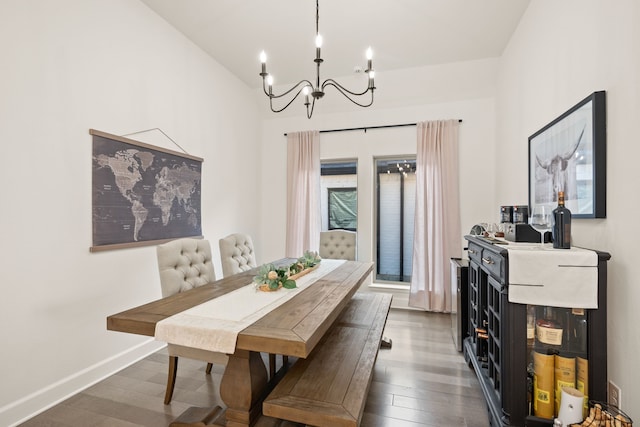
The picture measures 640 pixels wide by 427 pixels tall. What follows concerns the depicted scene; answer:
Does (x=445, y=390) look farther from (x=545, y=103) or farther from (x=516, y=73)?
(x=516, y=73)

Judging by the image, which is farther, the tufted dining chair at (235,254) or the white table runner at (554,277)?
the tufted dining chair at (235,254)

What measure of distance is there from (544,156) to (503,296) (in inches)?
51.6

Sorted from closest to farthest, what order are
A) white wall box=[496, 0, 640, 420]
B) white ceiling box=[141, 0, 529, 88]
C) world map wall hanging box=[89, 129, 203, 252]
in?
white wall box=[496, 0, 640, 420], world map wall hanging box=[89, 129, 203, 252], white ceiling box=[141, 0, 529, 88]

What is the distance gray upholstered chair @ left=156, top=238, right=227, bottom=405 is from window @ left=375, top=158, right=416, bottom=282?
8.98ft

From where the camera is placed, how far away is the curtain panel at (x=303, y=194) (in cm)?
441

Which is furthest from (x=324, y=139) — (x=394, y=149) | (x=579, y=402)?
(x=579, y=402)

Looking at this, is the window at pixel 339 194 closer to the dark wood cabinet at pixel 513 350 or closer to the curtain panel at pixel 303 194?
the curtain panel at pixel 303 194

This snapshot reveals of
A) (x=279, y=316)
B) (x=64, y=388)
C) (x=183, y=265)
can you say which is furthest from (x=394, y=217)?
(x=64, y=388)

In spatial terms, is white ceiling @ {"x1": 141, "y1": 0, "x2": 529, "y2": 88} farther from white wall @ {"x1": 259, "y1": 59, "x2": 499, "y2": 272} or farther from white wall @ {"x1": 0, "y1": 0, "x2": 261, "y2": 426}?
white wall @ {"x1": 0, "y1": 0, "x2": 261, "y2": 426}

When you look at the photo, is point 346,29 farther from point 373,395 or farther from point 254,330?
point 373,395

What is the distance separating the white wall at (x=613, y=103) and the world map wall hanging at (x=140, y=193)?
3.31 meters

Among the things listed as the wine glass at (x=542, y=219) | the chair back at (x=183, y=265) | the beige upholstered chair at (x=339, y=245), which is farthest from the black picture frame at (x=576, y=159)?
the chair back at (x=183, y=265)

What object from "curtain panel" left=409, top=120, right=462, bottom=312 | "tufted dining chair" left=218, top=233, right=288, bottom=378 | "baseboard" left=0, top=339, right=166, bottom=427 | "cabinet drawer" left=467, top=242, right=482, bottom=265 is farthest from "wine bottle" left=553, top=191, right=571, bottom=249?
"baseboard" left=0, top=339, right=166, bottom=427

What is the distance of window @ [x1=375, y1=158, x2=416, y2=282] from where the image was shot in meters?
4.34
